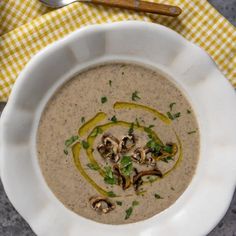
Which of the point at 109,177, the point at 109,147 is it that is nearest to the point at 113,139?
the point at 109,147

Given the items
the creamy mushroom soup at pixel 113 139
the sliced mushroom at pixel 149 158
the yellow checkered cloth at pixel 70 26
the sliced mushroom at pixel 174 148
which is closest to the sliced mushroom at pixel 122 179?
the creamy mushroom soup at pixel 113 139

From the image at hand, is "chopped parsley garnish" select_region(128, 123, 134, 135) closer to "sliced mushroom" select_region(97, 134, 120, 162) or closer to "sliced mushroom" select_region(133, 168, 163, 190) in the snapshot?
"sliced mushroom" select_region(97, 134, 120, 162)

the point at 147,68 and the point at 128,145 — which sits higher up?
the point at 147,68

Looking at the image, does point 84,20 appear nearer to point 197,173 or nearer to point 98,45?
point 98,45

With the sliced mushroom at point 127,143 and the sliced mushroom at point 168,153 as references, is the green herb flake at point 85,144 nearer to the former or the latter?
the sliced mushroom at point 127,143

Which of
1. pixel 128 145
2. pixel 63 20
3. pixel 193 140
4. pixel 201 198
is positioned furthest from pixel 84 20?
pixel 201 198

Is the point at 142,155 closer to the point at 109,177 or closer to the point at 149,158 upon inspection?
the point at 149,158

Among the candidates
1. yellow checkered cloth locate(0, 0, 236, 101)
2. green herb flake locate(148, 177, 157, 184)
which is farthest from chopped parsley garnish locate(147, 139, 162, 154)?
yellow checkered cloth locate(0, 0, 236, 101)
